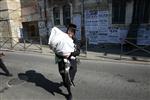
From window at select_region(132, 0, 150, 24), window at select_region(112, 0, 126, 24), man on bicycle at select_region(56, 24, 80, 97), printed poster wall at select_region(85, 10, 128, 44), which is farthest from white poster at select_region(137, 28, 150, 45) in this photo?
man on bicycle at select_region(56, 24, 80, 97)

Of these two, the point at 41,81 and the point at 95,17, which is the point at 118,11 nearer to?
the point at 95,17

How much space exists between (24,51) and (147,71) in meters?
8.18

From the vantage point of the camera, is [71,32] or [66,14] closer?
[71,32]

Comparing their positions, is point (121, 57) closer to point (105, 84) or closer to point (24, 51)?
point (105, 84)

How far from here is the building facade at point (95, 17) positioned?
10.6 meters

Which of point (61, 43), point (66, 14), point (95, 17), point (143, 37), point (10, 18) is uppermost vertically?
point (66, 14)

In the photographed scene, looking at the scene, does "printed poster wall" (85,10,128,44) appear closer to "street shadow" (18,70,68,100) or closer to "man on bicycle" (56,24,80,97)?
"street shadow" (18,70,68,100)

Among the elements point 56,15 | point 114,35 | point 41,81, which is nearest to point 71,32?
point 41,81

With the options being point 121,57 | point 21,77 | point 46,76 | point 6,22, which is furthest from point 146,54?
point 6,22

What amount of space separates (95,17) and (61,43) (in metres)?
8.61

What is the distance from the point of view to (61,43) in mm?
3924

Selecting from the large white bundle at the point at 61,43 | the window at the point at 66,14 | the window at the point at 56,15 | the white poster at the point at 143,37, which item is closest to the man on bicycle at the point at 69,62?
the large white bundle at the point at 61,43

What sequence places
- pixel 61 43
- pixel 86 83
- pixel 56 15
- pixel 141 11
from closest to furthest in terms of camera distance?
pixel 61 43 → pixel 86 83 → pixel 141 11 → pixel 56 15

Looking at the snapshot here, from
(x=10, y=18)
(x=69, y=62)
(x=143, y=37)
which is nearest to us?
(x=69, y=62)
